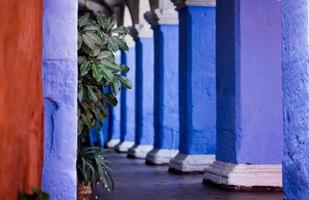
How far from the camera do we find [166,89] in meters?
11.8

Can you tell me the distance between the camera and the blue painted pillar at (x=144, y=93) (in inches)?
556

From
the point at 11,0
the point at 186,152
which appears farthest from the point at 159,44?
the point at 11,0

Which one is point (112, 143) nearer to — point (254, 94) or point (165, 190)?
point (165, 190)

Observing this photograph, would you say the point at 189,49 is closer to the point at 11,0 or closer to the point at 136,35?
the point at 136,35

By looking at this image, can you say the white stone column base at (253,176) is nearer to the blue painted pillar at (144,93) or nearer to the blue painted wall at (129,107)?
the blue painted pillar at (144,93)

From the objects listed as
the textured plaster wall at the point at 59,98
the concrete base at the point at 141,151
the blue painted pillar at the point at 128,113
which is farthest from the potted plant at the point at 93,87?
the blue painted pillar at the point at 128,113

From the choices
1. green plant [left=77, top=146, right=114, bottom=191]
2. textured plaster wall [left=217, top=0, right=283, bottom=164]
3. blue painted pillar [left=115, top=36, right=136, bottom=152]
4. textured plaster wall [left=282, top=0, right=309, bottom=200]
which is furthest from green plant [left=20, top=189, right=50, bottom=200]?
blue painted pillar [left=115, top=36, right=136, bottom=152]

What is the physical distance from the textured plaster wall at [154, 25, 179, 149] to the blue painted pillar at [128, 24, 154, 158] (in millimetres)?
2102

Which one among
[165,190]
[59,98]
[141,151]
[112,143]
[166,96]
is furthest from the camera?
[112,143]

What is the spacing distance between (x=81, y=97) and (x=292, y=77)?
1824mm

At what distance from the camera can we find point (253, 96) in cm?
739

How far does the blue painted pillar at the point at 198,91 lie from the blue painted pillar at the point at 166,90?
1.71 meters

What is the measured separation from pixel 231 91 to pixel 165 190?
1.52m

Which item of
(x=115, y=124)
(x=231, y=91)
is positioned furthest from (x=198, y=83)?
(x=115, y=124)
